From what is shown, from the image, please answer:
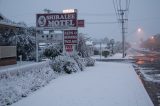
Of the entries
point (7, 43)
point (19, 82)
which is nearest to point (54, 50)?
point (7, 43)

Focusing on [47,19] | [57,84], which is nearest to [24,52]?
[47,19]

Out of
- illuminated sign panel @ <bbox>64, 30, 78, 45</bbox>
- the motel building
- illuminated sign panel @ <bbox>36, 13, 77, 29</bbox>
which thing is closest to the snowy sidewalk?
the motel building

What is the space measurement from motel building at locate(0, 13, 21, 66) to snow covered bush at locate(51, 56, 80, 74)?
4.55 metres

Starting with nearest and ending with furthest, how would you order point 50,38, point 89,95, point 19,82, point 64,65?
1. point 89,95
2. point 19,82
3. point 64,65
4. point 50,38

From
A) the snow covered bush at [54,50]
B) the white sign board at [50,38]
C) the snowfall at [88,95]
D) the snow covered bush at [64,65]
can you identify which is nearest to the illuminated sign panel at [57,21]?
the white sign board at [50,38]

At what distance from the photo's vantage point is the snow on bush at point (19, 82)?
12.9 m

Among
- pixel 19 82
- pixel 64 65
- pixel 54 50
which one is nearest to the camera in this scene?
pixel 19 82

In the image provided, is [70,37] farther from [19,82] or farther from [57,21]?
[19,82]

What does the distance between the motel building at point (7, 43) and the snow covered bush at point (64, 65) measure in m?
4.55

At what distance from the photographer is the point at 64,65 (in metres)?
24.9

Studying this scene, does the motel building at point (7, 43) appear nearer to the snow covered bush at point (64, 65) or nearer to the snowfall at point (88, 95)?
the snow covered bush at point (64, 65)

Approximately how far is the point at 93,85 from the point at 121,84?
1.72m

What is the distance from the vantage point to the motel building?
25047 mm

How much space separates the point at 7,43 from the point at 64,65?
7715 mm
